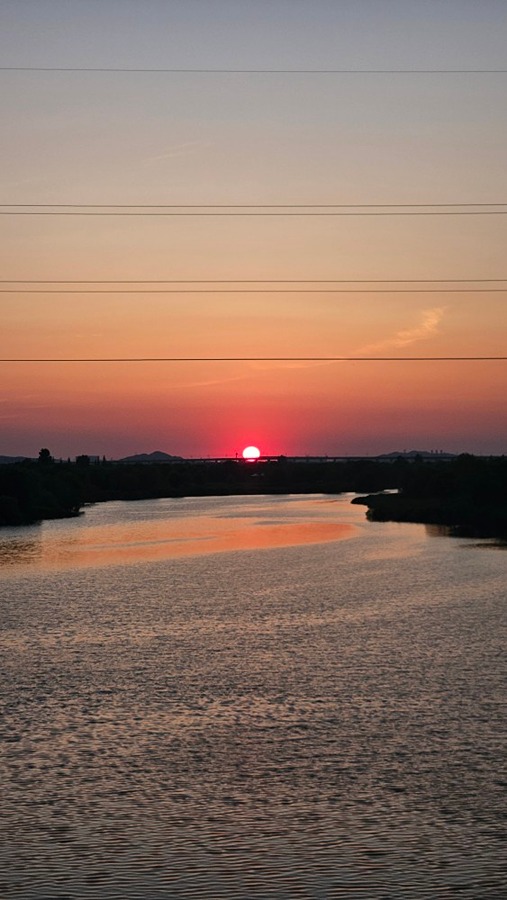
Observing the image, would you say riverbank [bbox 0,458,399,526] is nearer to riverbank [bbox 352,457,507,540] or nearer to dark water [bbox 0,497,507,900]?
riverbank [bbox 352,457,507,540]

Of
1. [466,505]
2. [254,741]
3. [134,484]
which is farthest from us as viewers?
[134,484]

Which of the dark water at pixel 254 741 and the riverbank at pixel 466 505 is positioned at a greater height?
the riverbank at pixel 466 505

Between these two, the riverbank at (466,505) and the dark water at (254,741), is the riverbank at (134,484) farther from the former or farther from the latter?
the dark water at (254,741)

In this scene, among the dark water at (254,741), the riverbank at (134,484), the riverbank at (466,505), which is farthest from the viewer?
the riverbank at (134,484)

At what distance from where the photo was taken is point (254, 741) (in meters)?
19.1

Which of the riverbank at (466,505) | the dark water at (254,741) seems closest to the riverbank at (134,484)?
the riverbank at (466,505)

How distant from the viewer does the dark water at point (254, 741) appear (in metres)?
13.6

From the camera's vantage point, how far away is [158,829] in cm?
1495

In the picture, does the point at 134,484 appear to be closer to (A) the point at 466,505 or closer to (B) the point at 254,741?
(A) the point at 466,505

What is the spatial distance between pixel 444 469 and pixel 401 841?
89.5m

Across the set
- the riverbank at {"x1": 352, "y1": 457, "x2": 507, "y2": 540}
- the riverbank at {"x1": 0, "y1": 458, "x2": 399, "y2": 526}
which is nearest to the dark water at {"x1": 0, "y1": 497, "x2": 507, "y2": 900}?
the riverbank at {"x1": 352, "y1": 457, "x2": 507, "y2": 540}

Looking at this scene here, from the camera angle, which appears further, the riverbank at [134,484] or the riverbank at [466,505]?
the riverbank at [134,484]

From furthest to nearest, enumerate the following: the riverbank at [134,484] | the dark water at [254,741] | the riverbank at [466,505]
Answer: the riverbank at [134,484], the riverbank at [466,505], the dark water at [254,741]

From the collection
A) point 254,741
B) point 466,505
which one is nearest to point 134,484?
point 466,505
